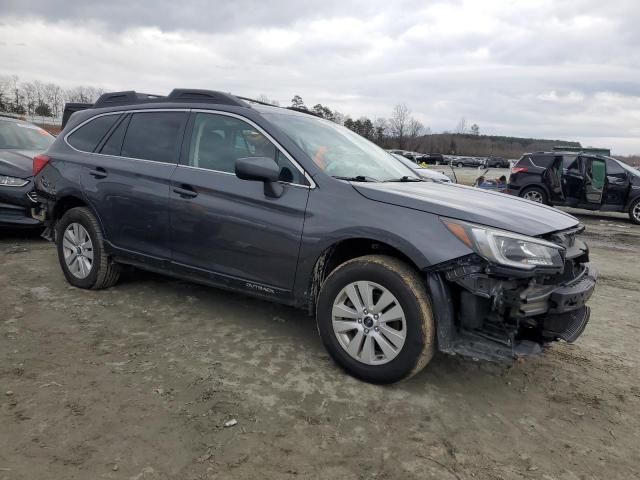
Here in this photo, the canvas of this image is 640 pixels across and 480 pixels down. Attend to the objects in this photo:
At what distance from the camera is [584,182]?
12062mm

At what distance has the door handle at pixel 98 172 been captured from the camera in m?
4.21

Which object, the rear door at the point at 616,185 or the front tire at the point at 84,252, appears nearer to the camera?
the front tire at the point at 84,252

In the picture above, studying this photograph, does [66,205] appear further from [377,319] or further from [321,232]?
[377,319]

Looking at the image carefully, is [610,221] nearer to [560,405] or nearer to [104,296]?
[560,405]

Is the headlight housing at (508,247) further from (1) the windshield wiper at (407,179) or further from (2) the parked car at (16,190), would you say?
(2) the parked car at (16,190)

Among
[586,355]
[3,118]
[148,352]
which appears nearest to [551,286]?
[586,355]

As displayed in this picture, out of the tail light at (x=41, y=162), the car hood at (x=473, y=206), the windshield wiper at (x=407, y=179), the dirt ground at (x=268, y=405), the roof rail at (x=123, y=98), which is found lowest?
the dirt ground at (x=268, y=405)

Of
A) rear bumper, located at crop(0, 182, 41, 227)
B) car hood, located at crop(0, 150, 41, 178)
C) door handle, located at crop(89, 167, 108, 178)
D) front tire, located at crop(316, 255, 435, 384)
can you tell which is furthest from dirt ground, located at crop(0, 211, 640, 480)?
car hood, located at crop(0, 150, 41, 178)

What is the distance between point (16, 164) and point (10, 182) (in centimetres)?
Result: 33

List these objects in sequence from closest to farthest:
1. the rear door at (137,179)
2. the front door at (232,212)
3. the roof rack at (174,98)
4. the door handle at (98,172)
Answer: the front door at (232,212)
the roof rack at (174,98)
the rear door at (137,179)
the door handle at (98,172)

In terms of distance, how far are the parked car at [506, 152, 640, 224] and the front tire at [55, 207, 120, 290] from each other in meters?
11.2

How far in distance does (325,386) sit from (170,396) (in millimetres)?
901

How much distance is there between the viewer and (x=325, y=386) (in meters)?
2.92

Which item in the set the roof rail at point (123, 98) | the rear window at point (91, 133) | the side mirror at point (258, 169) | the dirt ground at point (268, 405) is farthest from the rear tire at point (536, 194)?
the side mirror at point (258, 169)
